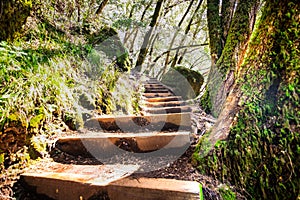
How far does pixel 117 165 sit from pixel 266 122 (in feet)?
3.82

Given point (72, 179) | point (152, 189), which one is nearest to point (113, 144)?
point (72, 179)

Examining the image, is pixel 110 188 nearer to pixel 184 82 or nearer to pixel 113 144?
pixel 113 144

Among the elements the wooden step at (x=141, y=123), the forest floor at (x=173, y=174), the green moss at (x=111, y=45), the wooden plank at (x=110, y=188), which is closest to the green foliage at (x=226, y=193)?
the forest floor at (x=173, y=174)

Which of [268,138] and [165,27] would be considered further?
[165,27]

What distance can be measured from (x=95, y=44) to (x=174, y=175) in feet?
10.4

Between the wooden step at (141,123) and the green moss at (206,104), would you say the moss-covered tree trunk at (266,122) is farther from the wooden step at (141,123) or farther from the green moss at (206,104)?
the green moss at (206,104)

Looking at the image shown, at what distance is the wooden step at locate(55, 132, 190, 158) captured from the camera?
1755mm

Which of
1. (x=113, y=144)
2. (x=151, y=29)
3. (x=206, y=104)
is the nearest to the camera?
(x=113, y=144)

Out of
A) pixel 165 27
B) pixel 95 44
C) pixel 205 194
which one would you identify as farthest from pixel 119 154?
pixel 165 27

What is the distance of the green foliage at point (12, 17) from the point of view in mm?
1822

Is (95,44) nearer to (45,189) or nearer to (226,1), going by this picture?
(226,1)

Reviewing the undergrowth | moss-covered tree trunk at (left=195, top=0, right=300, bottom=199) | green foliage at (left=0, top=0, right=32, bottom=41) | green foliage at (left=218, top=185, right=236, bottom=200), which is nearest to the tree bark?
moss-covered tree trunk at (left=195, top=0, right=300, bottom=199)

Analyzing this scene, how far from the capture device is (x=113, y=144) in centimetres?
179

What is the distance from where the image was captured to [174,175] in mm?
1382
